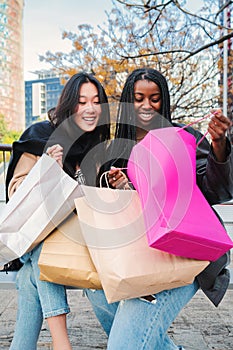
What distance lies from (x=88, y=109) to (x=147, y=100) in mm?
283

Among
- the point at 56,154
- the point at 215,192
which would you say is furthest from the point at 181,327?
the point at 56,154

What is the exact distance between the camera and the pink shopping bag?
1354mm

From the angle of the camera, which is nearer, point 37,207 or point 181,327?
point 37,207

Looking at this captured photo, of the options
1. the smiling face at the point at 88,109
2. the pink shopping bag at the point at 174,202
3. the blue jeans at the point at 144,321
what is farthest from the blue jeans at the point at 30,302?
the smiling face at the point at 88,109

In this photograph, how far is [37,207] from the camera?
1655 millimetres

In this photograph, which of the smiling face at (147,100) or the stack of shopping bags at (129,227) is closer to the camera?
the stack of shopping bags at (129,227)

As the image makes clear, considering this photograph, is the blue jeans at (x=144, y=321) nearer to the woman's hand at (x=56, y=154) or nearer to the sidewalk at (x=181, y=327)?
the woman's hand at (x=56, y=154)

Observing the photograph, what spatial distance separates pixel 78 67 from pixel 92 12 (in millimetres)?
2129

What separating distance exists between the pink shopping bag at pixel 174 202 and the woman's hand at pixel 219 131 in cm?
8

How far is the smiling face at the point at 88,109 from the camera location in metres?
2.03

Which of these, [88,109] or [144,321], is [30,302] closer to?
[144,321]

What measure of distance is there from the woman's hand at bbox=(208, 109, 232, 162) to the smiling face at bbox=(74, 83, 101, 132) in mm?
674

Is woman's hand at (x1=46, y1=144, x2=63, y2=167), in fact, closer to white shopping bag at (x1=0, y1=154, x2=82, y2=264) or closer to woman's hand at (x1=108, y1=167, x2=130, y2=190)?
white shopping bag at (x1=0, y1=154, x2=82, y2=264)

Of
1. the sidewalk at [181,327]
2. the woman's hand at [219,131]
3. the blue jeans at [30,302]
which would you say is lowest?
the sidewalk at [181,327]
